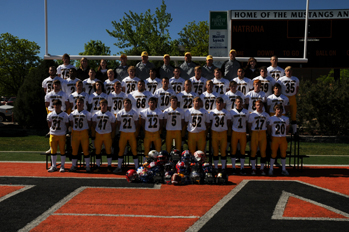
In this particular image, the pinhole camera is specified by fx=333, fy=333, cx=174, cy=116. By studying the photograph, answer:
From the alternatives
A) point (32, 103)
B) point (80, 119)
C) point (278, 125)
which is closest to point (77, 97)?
point (80, 119)

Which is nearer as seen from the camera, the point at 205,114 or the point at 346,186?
the point at 346,186

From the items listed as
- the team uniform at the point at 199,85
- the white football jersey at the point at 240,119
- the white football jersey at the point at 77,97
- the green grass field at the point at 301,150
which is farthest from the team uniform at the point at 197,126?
the green grass field at the point at 301,150

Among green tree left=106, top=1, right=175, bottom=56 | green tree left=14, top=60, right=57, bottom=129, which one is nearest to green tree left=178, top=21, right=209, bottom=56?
green tree left=106, top=1, right=175, bottom=56

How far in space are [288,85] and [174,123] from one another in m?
3.27

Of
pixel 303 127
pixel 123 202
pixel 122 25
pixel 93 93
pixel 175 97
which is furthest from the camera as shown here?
pixel 122 25

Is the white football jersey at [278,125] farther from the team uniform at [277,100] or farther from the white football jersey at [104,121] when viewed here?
the white football jersey at [104,121]

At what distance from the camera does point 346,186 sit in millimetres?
7133

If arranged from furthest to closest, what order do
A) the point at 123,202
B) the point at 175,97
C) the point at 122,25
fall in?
the point at 122,25 → the point at 175,97 → the point at 123,202

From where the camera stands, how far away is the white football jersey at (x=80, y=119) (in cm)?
821

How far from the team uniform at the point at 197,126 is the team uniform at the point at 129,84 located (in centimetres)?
173

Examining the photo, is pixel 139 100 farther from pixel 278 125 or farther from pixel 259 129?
pixel 278 125

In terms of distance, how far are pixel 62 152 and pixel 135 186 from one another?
2.55m

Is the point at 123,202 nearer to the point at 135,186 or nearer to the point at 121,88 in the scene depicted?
the point at 135,186

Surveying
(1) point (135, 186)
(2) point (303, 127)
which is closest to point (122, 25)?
(2) point (303, 127)
